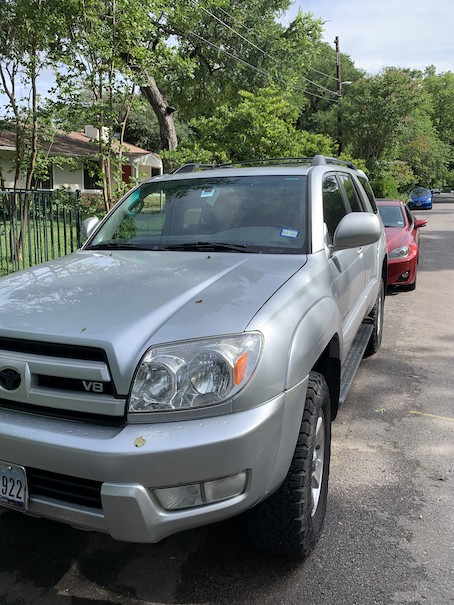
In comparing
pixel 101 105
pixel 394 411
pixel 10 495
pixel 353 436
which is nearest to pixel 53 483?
pixel 10 495

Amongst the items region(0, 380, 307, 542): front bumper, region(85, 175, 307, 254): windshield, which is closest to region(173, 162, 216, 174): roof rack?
region(85, 175, 307, 254): windshield

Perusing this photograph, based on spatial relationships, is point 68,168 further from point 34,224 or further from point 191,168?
point 191,168

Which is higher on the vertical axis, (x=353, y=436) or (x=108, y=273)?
(x=108, y=273)

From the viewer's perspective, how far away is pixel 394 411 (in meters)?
4.27

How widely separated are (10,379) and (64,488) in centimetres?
48

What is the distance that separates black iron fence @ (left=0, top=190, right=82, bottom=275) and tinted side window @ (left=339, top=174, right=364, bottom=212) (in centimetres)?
439

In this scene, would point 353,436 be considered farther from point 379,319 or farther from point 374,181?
point 374,181

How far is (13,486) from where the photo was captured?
84.1 inches

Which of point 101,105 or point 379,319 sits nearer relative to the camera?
point 379,319

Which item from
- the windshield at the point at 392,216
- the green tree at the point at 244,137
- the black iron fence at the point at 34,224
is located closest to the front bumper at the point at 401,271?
the windshield at the point at 392,216

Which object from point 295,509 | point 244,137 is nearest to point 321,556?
point 295,509

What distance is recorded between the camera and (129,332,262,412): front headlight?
78.7 inches

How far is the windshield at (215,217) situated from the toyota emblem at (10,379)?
4.59 ft

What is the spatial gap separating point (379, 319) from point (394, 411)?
1636 mm
